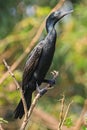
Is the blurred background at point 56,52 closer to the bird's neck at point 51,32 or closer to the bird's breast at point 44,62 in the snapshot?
the bird's breast at point 44,62

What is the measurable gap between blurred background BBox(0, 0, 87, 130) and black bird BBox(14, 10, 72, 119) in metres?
3.35

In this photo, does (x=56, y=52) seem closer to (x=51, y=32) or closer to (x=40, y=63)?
(x=40, y=63)

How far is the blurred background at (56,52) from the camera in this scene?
838 centimetres

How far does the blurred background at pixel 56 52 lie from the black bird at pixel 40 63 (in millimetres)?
3348

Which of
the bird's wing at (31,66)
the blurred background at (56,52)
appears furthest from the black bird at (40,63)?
the blurred background at (56,52)

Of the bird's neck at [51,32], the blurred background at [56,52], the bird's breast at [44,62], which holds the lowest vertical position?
the bird's breast at [44,62]

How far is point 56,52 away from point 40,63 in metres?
4.73

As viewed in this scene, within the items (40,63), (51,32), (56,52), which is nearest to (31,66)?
(40,63)

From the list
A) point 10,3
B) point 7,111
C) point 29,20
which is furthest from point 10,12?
point 7,111

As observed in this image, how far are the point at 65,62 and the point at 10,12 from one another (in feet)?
4.23

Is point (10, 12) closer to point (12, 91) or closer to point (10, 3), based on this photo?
point (10, 3)

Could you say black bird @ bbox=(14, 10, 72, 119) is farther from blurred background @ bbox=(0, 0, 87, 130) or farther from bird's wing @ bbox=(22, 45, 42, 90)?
blurred background @ bbox=(0, 0, 87, 130)

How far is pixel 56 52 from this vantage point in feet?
30.2

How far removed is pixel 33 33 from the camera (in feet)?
28.1
